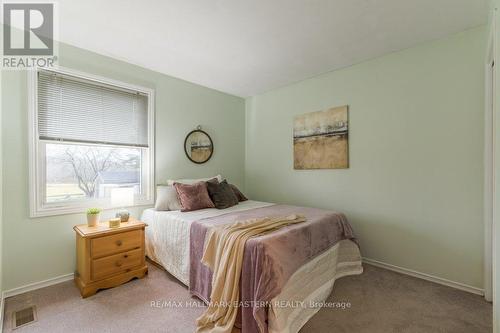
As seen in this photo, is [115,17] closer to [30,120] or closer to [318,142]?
[30,120]

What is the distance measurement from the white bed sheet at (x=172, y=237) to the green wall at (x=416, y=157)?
1.84 m

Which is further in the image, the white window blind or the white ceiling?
the white window blind

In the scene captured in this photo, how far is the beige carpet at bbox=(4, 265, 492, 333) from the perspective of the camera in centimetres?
170

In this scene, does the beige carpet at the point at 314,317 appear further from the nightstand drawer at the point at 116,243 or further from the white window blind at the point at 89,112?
the white window blind at the point at 89,112

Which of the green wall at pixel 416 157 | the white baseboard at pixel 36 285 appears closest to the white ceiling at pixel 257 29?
the green wall at pixel 416 157

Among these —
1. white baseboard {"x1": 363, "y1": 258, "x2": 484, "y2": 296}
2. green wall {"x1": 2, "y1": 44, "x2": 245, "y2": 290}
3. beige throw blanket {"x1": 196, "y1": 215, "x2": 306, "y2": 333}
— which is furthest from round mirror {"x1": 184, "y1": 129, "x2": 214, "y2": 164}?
white baseboard {"x1": 363, "y1": 258, "x2": 484, "y2": 296}

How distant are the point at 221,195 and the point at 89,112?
1.89m

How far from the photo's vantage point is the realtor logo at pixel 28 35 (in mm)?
1997

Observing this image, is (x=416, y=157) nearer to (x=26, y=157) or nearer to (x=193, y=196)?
(x=193, y=196)

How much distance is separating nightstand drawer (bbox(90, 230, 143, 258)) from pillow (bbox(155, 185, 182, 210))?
44cm

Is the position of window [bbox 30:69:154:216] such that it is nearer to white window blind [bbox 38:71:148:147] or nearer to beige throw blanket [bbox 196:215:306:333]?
white window blind [bbox 38:71:148:147]

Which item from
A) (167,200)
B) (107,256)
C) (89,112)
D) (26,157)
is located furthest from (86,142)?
(107,256)

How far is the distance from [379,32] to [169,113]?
2825 millimetres

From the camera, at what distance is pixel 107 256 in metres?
2.23
